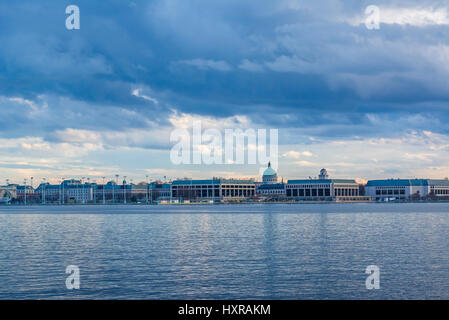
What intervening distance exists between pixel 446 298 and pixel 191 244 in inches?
1037

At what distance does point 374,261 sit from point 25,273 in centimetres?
2104

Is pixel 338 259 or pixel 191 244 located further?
pixel 191 244

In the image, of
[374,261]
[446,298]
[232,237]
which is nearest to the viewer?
[446,298]

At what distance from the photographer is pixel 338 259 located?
3938 cm

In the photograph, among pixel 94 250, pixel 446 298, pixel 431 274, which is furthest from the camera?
pixel 94 250

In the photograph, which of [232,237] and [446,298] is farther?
[232,237]

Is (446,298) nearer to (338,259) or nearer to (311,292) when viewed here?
(311,292)

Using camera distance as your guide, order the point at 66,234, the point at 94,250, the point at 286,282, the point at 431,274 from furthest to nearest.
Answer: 1. the point at 66,234
2. the point at 94,250
3. the point at 431,274
4. the point at 286,282

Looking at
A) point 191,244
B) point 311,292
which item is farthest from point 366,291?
point 191,244

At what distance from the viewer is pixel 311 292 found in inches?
1104

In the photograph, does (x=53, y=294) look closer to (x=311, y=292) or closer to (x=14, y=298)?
(x=14, y=298)

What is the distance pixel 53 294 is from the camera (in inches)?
1097

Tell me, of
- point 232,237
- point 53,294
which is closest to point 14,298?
point 53,294
